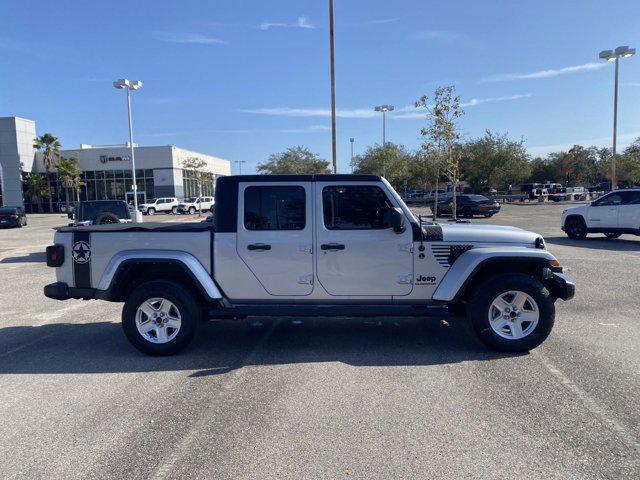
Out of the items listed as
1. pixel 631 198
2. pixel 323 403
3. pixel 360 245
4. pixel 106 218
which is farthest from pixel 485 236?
pixel 631 198

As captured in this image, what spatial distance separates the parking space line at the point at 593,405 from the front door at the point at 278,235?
2.66m

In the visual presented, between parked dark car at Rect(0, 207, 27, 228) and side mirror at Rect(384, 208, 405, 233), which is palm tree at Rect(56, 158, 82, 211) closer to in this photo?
parked dark car at Rect(0, 207, 27, 228)

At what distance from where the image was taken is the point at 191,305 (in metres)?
5.29

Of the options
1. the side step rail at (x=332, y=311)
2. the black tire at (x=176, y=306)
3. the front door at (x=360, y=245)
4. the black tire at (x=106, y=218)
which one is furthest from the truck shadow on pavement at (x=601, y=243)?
the black tire at (x=106, y=218)

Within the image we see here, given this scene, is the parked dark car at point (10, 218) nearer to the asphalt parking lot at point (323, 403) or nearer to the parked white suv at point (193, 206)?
the parked white suv at point (193, 206)

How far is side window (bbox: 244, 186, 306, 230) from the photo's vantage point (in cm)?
538

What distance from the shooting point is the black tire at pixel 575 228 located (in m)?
16.9

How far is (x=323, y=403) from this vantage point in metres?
4.16

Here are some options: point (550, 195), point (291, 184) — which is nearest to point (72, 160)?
point (550, 195)

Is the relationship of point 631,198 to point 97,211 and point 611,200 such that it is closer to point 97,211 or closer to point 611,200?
point 611,200

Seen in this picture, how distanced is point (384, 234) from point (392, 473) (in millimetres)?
2716

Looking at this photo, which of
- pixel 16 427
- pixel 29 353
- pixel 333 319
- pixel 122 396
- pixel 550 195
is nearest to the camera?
pixel 16 427

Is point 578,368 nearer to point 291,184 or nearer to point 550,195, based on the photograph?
point 291,184

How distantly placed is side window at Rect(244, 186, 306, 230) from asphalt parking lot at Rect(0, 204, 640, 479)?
4.89 ft
